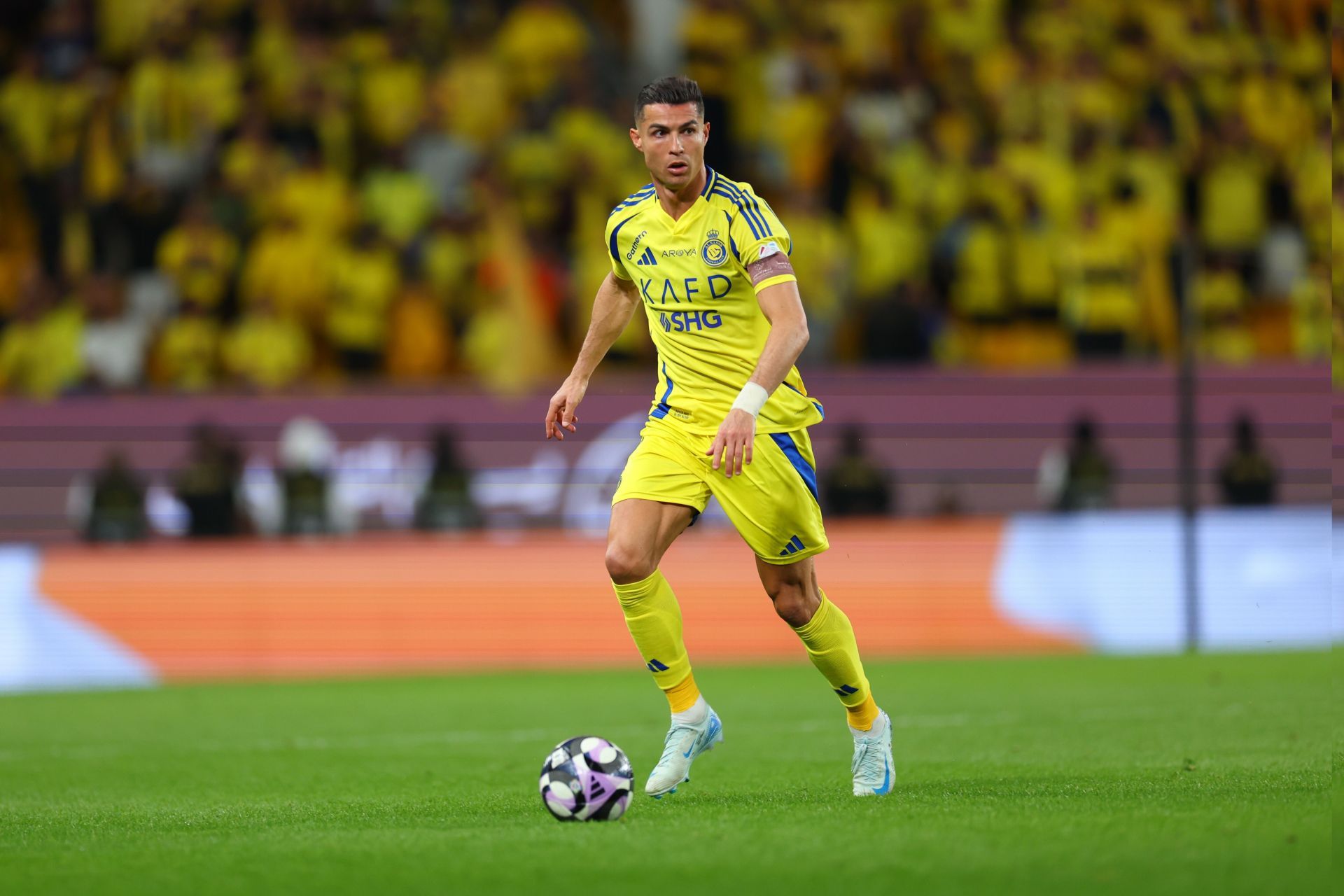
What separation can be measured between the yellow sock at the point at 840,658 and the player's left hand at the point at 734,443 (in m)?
0.92

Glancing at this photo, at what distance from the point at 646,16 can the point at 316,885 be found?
15.1 metres

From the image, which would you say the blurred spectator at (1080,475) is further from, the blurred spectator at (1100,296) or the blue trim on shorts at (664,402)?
the blue trim on shorts at (664,402)

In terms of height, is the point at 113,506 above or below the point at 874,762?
below

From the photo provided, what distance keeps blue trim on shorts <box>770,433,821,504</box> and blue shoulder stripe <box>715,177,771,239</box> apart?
744 millimetres

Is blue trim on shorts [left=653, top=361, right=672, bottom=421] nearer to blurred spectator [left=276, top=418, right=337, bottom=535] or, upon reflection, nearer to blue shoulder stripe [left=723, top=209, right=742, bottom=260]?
blue shoulder stripe [left=723, top=209, right=742, bottom=260]

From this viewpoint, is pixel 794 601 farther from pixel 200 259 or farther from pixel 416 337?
pixel 200 259

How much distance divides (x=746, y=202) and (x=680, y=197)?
0.84 feet

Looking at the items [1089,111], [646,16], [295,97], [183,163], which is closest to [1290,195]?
[1089,111]

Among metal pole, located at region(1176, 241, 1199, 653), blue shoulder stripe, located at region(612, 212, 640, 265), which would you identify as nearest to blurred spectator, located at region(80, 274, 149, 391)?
metal pole, located at region(1176, 241, 1199, 653)

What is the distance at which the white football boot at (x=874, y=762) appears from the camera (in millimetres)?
6430

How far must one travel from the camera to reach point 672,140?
20.9 ft

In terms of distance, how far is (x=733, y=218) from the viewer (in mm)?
6453

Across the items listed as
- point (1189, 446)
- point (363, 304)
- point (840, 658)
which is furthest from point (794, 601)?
point (363, 304)

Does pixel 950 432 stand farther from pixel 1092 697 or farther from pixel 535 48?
pixel 535 48
